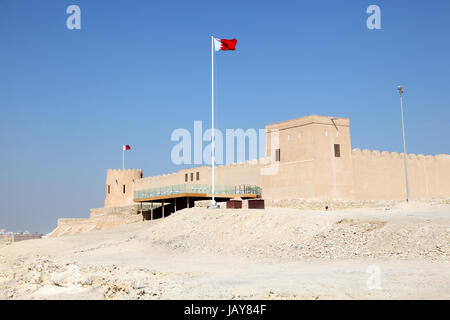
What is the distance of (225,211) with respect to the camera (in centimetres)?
2342

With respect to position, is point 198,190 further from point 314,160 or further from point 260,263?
point 260,263

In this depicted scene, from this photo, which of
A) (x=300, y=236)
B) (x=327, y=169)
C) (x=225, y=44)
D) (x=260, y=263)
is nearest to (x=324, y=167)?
(x=327, y=169)

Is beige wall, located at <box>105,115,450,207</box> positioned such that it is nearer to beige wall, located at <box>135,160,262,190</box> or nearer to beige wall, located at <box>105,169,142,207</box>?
beige wall, located at <box>135,160,262,190</box>

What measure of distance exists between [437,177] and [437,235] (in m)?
29.2

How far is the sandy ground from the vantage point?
9.06 m

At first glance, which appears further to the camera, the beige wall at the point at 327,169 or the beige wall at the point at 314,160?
the beige wall at the point at 327,169

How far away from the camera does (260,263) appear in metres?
14.4

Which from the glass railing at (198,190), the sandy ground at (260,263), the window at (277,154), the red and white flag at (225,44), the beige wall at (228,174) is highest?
the red and white flag at (225,44)

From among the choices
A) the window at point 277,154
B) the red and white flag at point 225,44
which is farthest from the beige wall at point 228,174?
the red and white flag at point 225,44

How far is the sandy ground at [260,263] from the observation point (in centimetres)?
906

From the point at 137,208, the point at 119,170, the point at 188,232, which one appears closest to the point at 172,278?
the point at 188,232

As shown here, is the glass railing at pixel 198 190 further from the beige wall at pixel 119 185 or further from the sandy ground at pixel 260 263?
the beige wall at pixel 119 185
